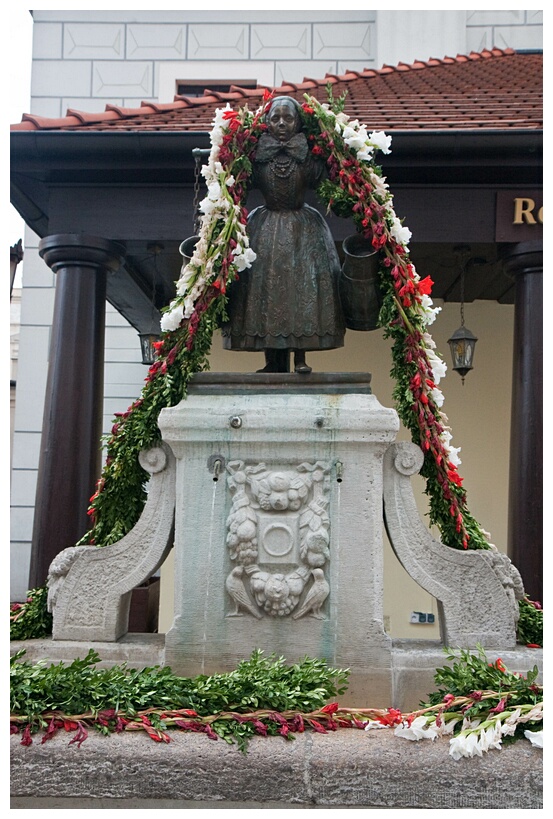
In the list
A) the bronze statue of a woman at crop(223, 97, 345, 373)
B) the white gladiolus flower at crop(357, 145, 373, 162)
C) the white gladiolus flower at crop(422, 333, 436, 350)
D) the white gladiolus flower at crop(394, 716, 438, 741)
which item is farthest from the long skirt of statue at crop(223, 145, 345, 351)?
the white gladiolus flower at crop(394, 716, 438, 741)

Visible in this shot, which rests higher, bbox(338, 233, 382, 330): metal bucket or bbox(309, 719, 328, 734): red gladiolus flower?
bbox(338, 233, 382, 330): metal bucket

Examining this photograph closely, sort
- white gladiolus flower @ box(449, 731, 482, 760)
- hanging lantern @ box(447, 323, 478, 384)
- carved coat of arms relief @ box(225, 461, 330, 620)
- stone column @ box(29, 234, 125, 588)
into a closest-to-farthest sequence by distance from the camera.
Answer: white gladiolus flower @ box(449, 731, 482, 760)
carved coat of arms relief @ box(225, 461, 330, 620)
stone column @ box(29, 234, 125, 588)
hanging lantern @ box(447, 323, 478, 384)

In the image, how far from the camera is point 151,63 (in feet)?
30.8

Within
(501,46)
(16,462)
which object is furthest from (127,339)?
(501,46)

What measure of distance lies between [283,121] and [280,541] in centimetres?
169

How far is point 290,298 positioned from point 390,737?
1.70m

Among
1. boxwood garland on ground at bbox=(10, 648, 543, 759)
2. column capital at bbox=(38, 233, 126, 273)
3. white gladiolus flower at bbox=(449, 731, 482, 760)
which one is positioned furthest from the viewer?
column capital at bbox=(38, 233, 126, 273)

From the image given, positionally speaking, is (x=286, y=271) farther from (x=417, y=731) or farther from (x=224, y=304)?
(x=417, y=731)

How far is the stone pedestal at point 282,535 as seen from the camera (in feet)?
9.57

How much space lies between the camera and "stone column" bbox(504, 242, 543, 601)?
18.8 ft

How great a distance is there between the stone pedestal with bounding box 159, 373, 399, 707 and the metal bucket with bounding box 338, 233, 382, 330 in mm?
A: 431

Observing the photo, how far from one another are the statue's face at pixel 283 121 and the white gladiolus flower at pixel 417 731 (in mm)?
2276

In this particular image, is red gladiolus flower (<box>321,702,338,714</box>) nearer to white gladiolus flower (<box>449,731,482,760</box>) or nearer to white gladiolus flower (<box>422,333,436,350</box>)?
white gladiolus flower (<box>449,731,482,760</box>)

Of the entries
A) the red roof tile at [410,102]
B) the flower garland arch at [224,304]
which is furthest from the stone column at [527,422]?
the flower garland arch at [224,304]
